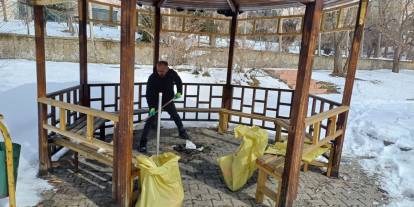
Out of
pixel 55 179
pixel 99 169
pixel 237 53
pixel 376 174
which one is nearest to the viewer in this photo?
pixel 55 179

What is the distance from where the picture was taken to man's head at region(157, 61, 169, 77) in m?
5.23

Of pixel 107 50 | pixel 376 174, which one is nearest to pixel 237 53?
pixel 107 50

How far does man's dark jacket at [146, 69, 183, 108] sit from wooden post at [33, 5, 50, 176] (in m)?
1.71

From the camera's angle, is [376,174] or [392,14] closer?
[376,174]

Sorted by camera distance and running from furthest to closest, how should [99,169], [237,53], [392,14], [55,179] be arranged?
[392,14] → [237,53] → [99,169] → [55,179]

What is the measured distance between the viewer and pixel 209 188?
418 centimetres

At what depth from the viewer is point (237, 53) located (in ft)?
55.2

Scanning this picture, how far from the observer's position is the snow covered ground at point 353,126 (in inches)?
173

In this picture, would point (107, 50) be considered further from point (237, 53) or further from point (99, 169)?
point (99, 169)

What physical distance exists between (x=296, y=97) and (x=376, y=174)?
9.25 ft

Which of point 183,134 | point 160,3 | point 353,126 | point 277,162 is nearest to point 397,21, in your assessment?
point 353,126

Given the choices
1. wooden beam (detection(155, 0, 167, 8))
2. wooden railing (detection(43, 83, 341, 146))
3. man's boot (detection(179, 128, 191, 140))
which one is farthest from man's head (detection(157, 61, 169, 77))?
wooden beam (detection(155, 0, 167, 8))

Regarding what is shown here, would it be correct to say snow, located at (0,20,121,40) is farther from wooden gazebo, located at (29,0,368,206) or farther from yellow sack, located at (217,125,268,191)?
yellow sack, located at (217,125,268,191)

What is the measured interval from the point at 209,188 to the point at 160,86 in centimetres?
210
